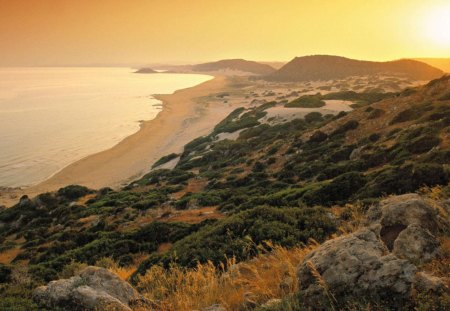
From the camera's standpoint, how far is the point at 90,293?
6531mm

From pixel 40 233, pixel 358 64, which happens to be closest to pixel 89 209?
pixel 40 233

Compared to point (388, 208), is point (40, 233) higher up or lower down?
lower down

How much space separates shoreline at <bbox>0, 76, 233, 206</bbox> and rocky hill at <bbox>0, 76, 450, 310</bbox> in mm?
5927

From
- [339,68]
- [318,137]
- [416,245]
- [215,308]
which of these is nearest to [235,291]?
[215,308]

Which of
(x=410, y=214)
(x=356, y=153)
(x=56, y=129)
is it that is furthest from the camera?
(x=56, y=129)

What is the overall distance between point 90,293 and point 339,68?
545 ft

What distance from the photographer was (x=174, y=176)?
3581cm

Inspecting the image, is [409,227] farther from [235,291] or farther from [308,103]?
[308,103]

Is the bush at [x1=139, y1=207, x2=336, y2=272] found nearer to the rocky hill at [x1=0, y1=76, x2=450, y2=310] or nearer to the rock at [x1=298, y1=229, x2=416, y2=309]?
the rocky hill at [x1=0, y1=76, x2=450, y2=310]

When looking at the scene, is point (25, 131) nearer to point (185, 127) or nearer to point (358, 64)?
point (185, 127)

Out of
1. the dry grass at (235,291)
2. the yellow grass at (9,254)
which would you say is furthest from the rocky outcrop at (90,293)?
the yellow grass at (9,254)

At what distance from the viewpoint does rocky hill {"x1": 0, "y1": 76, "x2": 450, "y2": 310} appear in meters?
5.12

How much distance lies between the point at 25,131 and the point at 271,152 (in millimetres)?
56825

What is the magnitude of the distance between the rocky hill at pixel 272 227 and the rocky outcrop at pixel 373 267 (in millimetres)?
18
